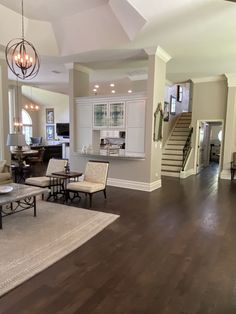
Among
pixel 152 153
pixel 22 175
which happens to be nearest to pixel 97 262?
pixel 152 153

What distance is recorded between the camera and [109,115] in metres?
6.96

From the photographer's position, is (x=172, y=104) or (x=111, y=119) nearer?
(x=111, y=119)

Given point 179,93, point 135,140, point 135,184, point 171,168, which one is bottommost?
point 135,184

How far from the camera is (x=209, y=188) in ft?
22.6

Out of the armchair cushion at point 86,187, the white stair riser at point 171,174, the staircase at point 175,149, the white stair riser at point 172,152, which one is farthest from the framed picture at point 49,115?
the armchair cushion at point 86,187

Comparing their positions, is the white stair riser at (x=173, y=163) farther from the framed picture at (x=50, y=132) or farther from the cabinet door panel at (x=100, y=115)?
the framed picture at (x=50, y=132)

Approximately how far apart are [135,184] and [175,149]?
3.64 m

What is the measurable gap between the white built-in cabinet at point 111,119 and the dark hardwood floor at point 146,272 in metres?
2.45

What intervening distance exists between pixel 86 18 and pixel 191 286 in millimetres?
5683

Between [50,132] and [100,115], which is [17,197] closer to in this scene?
[100,115]

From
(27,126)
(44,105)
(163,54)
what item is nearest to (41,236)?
(163,54)

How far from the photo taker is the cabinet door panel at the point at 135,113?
637 cm

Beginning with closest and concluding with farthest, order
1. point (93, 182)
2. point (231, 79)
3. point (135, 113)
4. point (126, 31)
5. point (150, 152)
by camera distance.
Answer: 1. point (126, 31)
2. point (93, 182)
3. point (150, 152)
4. point (135, 113)
5. point (231, 79)

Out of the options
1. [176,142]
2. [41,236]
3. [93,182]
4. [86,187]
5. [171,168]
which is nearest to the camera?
[41,236]
